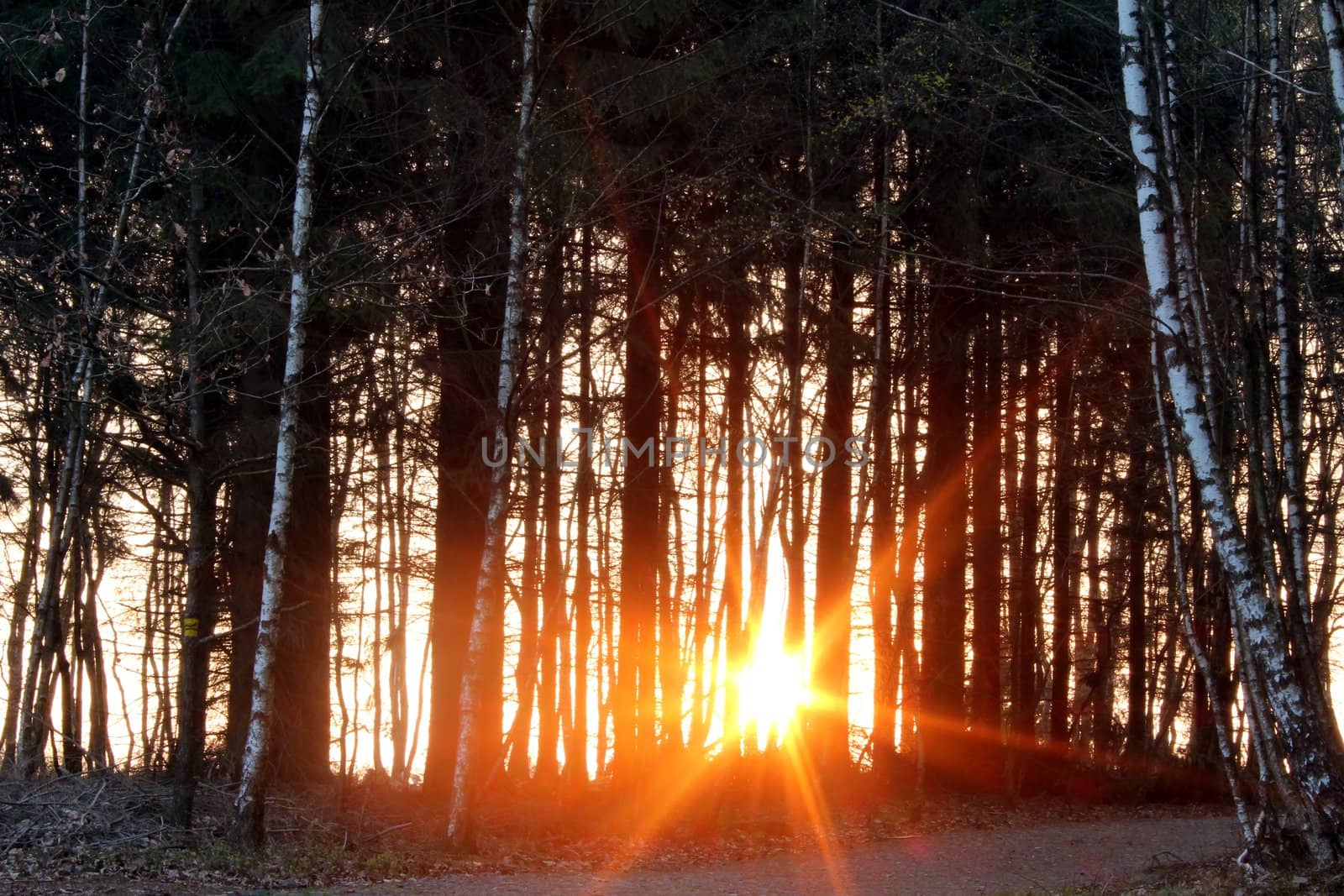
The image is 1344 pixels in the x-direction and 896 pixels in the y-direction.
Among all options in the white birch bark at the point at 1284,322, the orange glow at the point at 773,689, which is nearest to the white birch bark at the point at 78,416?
the orange glow at the point at 773,689

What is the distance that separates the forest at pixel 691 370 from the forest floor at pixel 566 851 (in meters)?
0.47

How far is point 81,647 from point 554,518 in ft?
19.8

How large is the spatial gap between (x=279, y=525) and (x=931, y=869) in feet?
22.3

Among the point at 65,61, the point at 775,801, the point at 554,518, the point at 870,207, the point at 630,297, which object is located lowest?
the point at 775,801

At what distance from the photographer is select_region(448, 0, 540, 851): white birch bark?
9789 millimetres

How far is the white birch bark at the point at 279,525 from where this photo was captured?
9.09 meters

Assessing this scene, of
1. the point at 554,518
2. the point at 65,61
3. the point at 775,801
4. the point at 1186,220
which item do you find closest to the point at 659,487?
the point at 554,518

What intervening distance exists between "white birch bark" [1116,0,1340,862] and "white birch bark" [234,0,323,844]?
6359mm

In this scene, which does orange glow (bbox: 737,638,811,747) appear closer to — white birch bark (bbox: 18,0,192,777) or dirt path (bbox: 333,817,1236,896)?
dirt path (bbox: 333,817,1236,896)

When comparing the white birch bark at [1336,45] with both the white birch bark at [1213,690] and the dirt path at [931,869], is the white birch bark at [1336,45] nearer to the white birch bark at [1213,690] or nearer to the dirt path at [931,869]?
the white birch bark at [1213,690]

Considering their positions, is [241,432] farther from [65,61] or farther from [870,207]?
[870,207]

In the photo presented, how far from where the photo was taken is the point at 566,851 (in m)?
10.9

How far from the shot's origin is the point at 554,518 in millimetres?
14562

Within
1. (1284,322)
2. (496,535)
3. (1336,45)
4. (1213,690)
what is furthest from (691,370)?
(1336,45)
